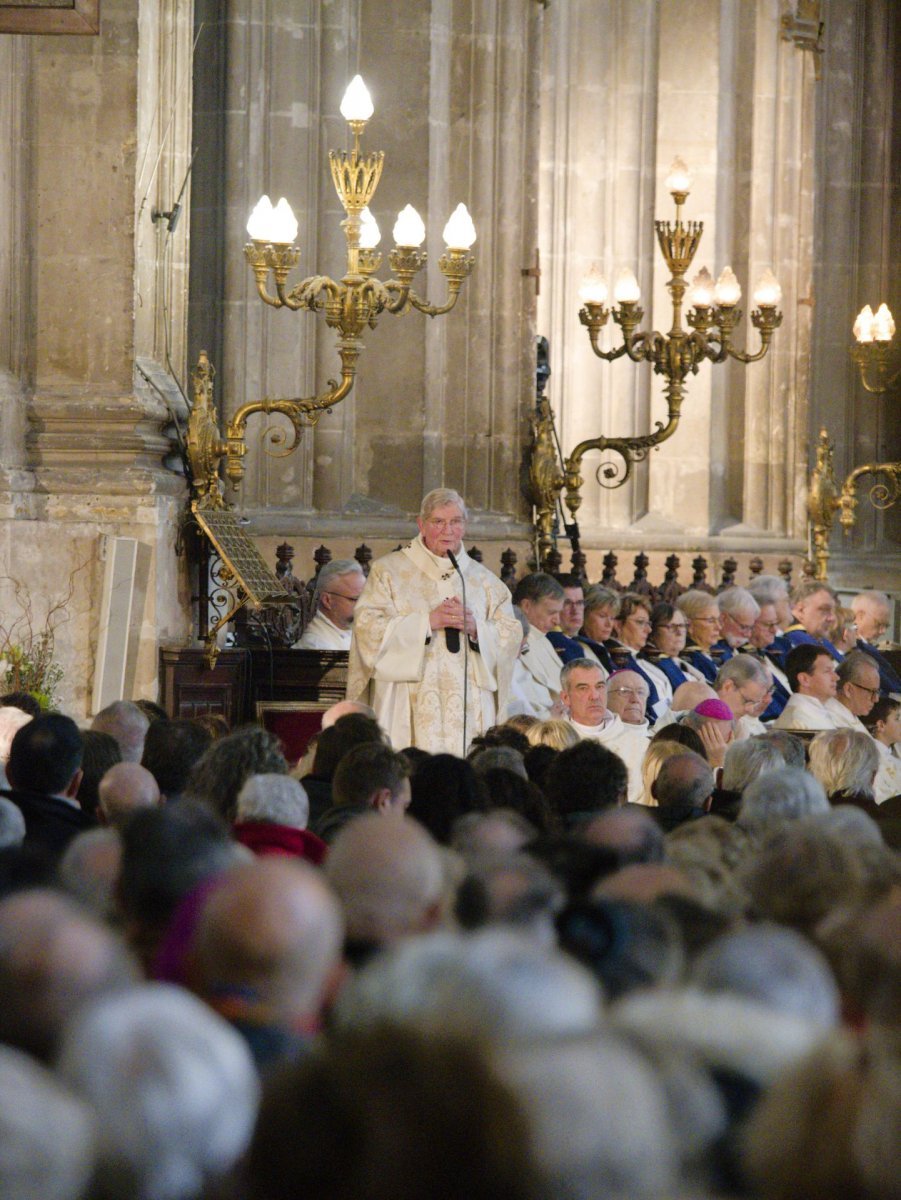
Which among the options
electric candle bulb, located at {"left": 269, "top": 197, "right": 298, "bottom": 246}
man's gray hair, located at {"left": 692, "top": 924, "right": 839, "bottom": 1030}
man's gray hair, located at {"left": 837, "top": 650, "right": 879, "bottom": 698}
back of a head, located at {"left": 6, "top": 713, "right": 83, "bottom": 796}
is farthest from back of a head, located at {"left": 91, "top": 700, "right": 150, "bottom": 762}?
man's gray hair, located at {"left": 837, "top": 650, "right": 879, "bottom": 698}

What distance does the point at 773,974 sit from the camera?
3086 millimetres

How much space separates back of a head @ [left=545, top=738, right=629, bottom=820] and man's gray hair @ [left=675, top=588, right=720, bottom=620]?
6.98m

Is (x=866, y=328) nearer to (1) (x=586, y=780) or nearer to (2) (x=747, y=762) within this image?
(2) (x=747, y=762)

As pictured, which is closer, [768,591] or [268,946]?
[268,946]

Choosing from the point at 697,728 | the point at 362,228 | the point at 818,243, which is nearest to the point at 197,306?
the point at 362,228

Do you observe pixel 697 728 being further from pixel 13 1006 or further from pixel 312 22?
pixel 312 22

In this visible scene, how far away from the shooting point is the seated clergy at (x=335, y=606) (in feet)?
37.2

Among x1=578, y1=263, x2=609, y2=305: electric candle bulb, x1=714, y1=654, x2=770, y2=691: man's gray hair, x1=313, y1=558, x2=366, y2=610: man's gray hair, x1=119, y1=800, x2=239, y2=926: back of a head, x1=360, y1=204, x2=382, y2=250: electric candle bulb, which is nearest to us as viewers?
x1=119, y1=800, x2=239, y2=926: back of a head

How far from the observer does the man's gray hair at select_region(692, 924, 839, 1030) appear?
9.97 ft

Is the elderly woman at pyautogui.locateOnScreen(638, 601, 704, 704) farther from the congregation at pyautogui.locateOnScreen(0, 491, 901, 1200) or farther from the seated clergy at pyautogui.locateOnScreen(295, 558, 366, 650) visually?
the congregation at pyautogui.locateOnScreen(0, 491, 901, 1200)

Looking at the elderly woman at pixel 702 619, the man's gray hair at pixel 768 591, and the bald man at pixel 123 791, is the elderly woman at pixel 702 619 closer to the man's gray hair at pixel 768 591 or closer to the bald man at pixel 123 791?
the man's gray hair at pixel 768 591

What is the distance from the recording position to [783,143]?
66.5 feet

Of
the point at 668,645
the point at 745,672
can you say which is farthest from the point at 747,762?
the point at 668,645

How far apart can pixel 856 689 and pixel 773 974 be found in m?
7.64
